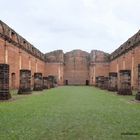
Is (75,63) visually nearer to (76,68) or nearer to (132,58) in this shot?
(76,68)

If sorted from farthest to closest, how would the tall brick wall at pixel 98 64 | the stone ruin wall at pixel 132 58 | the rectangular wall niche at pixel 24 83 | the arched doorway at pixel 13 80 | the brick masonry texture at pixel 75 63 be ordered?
1. the tall brick wall at pixel 98 64
2. the brick masonry texture at pixel 75 63
3. the stone ruin wall at pixel 132 58
4. the arched doorway at pixel 13 80
5. the rectangular wall niche at pixel 24 83

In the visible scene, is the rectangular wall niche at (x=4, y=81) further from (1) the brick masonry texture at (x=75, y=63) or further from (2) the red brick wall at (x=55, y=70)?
(2) the red brick wall at (x=55, y=70)

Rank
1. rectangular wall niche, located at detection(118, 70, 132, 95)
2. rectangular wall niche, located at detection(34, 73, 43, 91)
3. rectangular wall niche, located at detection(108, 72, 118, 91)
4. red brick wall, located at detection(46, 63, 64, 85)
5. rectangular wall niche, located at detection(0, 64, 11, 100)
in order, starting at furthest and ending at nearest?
red brick wall, located at detection(46, 63, 64, 85)
rectangular wall niche, located at detection(108, 72, 118, 91)
rectangular wall niche, located at detection(34, 73, 43, 91)
rectangular wall niche, located at detection(118, 70, 132, 95)
rectangular wall niche, located at detection(0, 64, 11, 100)

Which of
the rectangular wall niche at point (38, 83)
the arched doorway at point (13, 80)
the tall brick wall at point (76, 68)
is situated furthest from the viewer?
the tall brick wall at point (76, 68)

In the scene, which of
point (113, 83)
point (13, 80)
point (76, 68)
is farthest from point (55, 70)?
point (113, 83)

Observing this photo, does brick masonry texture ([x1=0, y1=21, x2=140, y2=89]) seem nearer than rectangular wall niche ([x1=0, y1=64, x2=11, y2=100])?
No

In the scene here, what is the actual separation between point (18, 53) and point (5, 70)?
56.4 ft

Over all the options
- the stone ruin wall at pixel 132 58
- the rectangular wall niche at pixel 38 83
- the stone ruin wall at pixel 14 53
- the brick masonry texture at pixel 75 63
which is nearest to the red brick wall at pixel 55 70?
the brick masonry texture at pixel 75 63

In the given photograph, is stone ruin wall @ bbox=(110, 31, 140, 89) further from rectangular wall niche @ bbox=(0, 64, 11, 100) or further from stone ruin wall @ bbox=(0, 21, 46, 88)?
rectangular wall niche @ bbox=(0, 64, 11, 100)

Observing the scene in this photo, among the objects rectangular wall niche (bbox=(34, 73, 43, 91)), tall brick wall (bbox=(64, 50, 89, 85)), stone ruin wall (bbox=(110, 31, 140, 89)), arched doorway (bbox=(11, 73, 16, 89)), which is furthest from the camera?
tall brick wall (bbox=(64, 50, 89, 85))

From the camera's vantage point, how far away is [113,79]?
2589 centimetres

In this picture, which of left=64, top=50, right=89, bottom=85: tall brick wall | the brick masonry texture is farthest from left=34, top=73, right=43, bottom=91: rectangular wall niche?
left=64, top=50, right=89, bottom=85: tall brick wall

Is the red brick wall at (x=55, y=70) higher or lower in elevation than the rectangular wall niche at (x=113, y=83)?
higher

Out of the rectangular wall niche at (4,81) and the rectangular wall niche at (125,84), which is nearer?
the rectangular wall niche at (4,81)
